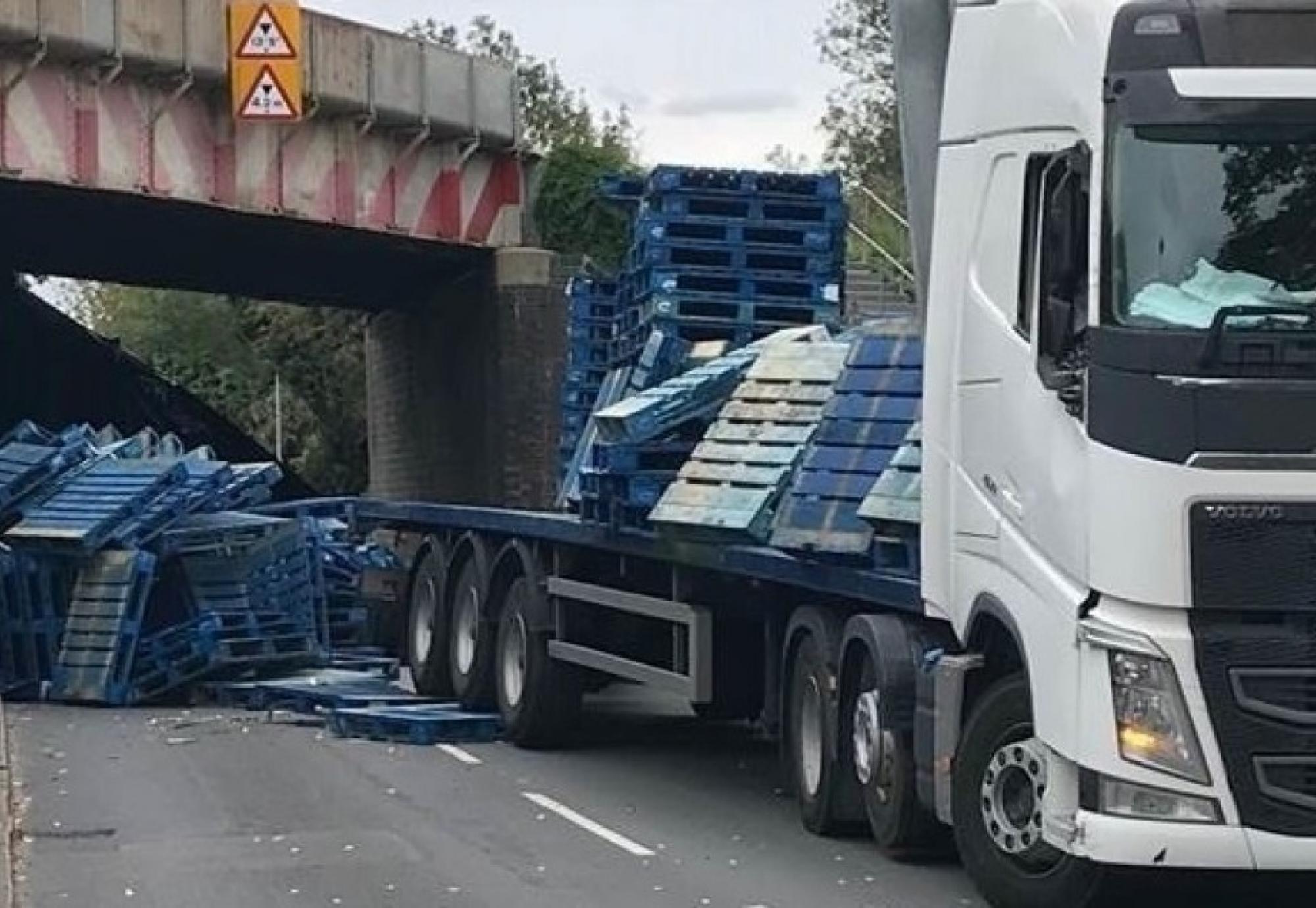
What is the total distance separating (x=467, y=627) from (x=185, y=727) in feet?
7.31

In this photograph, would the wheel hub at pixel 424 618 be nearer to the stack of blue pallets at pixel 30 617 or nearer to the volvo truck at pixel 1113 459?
the stack of blue pallets at pixel 30 617

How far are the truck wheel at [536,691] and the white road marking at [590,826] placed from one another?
222cm

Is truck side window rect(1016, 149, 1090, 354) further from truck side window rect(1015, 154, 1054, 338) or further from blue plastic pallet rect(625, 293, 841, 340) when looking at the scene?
blue plastic pallet rect(625, 293, 841, 340)

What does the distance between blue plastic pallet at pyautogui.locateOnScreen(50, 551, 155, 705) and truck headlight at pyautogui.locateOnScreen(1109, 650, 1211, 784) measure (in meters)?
13.1

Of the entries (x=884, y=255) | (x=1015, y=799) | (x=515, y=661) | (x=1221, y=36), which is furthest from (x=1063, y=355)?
(x=884, y=255)

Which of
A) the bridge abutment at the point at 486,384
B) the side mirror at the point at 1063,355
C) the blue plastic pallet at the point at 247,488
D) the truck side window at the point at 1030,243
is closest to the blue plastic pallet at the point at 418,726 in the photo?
the blue plastic pallet at the point at 247,488

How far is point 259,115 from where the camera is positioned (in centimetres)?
2603

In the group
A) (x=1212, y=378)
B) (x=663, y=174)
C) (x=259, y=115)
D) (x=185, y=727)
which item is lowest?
(x=185, y=727)

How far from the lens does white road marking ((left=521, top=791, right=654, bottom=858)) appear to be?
1156 centimetres

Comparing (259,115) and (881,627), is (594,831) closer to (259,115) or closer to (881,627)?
(881,627)

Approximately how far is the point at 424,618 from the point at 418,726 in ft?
8.29

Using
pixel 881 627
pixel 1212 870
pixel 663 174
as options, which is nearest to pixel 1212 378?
pixel 1212 870

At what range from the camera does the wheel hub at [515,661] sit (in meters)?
16.4

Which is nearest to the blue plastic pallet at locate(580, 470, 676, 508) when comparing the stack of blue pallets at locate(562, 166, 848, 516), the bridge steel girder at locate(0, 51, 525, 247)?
the stack of blue pallets at locate(562, 166, 848, 516)
